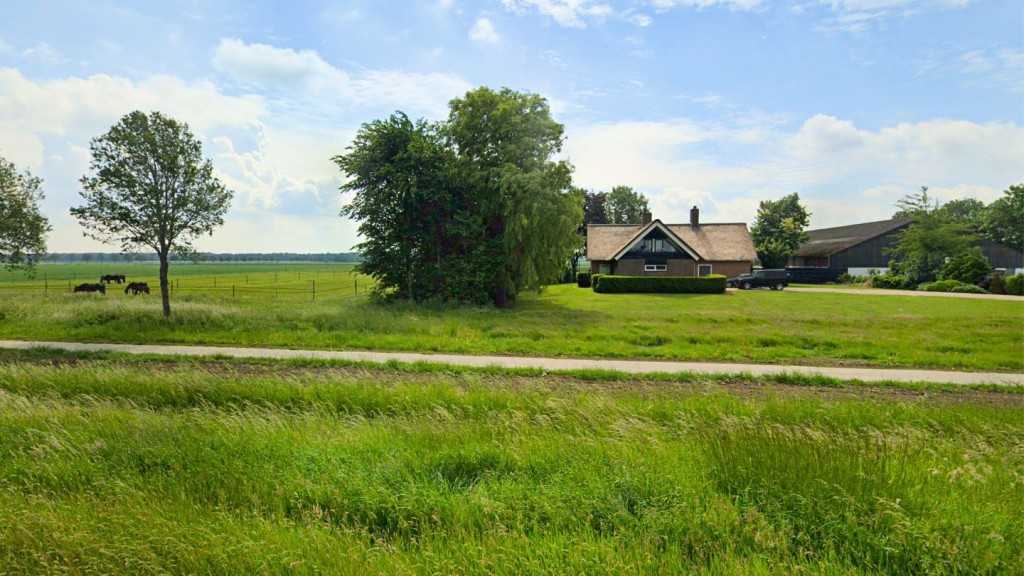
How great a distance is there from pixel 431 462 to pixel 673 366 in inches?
318

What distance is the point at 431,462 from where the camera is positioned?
190 inches

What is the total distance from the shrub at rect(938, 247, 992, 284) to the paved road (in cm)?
3805

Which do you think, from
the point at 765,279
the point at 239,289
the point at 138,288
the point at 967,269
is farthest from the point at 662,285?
the point at 138,288

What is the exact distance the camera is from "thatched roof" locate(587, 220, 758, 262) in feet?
156

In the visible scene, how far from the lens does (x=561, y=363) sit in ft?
37.4

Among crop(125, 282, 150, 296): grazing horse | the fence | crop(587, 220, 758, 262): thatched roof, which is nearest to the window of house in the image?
crop(587, 220, 758, 262): thatched roof

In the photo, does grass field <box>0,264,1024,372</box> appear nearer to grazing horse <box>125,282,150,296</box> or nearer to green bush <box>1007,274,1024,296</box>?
grazing horse <box>125,282,150,296</box>

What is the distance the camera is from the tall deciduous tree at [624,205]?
7206 cm

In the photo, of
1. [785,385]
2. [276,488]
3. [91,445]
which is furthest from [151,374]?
[785,385]

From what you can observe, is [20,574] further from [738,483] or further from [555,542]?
[738,483]

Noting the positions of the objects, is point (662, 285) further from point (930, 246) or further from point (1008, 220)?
point (1008, 220)

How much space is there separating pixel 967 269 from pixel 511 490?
5168 cm

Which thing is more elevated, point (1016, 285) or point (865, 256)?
point (865, 256)

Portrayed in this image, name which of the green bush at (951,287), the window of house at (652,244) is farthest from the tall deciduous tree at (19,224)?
the green bush at (951,287)
